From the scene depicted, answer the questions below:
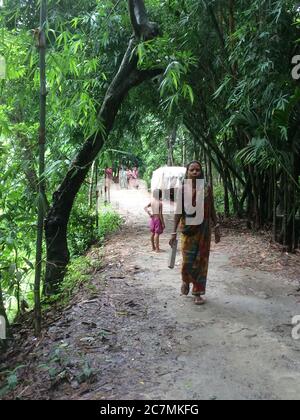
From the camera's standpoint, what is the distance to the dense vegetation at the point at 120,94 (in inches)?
157

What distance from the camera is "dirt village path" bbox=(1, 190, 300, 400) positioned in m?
2.99

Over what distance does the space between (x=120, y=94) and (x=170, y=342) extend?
11.9 ft

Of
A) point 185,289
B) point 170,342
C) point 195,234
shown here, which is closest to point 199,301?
point 185,289

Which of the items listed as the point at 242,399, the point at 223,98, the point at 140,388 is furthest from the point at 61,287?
the point at 223,98

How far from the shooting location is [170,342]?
3.72 m

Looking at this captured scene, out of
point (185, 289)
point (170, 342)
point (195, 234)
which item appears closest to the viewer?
point (170, 342)

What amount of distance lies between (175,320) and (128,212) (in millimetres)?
9225

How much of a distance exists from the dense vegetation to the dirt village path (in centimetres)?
70

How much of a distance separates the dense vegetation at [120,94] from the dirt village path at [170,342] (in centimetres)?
70

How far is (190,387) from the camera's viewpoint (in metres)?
2.94

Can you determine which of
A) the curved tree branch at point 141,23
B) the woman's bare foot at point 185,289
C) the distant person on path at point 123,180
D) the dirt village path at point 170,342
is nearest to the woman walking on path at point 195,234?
the woman's bare foot at point 185,289

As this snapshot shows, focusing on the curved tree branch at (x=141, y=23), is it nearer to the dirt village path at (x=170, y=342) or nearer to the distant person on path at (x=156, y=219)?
the distant person on path at (x=156, y=219)

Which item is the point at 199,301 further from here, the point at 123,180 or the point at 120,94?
the point at 123,180

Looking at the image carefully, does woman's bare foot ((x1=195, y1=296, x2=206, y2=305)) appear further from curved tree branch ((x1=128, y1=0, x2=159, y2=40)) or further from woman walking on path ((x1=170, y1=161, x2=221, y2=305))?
curved tree branch ((x1=128, y1=0, x2=159, y2=40))
